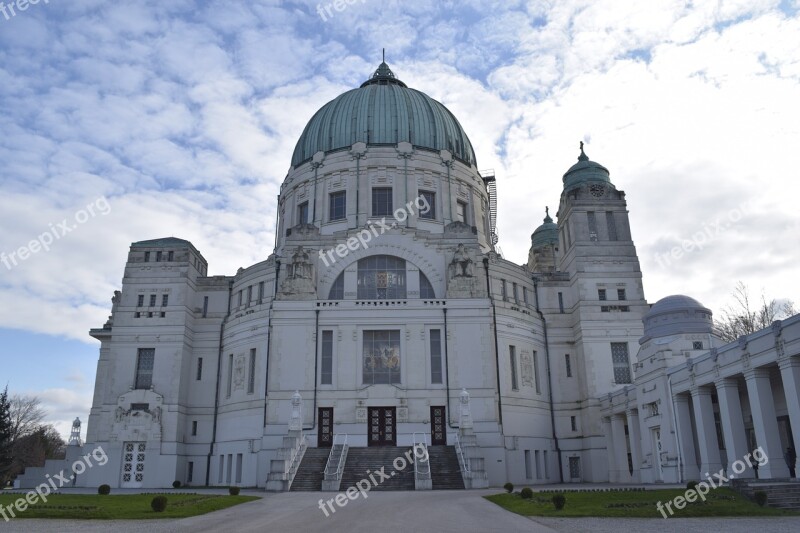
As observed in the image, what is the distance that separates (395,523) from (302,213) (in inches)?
1702

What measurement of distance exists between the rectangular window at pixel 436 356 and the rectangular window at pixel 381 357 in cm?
247

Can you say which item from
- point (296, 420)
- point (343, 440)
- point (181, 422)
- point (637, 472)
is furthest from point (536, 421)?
point (181, 422)

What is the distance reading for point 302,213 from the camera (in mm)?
59500

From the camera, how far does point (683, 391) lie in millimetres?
35031

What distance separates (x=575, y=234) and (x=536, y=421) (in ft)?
52.0

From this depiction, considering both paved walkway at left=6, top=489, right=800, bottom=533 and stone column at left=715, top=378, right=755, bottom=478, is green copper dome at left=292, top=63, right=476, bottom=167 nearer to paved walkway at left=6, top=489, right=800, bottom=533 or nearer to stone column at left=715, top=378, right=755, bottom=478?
stone column at left=715, top=378, right=755, bottom=478

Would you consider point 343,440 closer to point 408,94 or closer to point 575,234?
point 575,234

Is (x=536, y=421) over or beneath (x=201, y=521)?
over

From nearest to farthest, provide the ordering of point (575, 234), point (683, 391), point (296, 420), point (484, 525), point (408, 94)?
point (484, 525), point (683, 391), point (296, 420), point (575, 234), point (408, 94)

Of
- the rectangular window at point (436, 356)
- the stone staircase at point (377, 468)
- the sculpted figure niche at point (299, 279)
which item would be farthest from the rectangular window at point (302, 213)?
the stone staircase at point (377, 468)

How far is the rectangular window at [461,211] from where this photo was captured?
5844 centimetres

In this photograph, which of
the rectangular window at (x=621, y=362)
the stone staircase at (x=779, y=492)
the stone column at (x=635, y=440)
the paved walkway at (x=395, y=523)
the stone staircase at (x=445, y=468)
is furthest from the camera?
the rectangular window at (x=621, y=362)

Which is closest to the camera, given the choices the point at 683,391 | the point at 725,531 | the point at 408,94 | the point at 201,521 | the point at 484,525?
the point at 725,531

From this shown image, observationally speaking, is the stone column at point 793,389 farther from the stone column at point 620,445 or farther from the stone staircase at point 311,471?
the stone staircase at point 311,471
